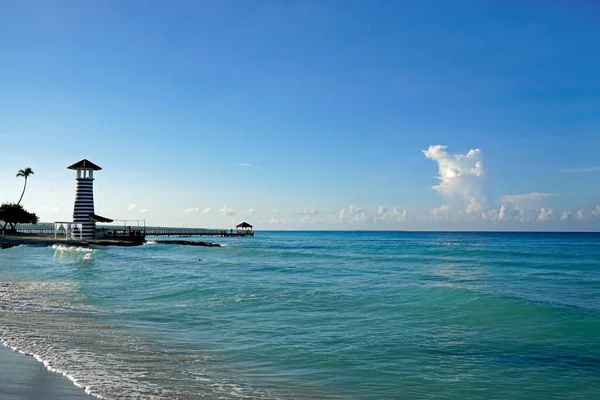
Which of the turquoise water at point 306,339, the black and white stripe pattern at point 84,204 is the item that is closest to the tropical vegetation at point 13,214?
the black and white stripe pattern at point 84,204

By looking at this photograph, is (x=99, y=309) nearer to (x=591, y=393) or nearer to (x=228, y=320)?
(x=228, y=320)

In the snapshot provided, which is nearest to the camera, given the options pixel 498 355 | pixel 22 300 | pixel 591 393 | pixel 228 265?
pixel 591 393

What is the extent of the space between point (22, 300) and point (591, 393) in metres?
14.9

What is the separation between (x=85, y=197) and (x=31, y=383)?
4597 cm

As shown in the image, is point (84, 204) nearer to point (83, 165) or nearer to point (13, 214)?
point (83, 165)

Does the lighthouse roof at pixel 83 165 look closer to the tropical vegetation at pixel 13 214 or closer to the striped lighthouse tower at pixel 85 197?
the striped lighthouse tower at pixel 85 197

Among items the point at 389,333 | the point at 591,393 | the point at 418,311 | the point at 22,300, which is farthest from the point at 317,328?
the point at 22,300

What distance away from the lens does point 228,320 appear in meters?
12.4

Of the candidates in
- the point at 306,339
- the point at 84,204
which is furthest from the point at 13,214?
the point at 306,339

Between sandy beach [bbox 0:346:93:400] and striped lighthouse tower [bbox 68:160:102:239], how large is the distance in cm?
4338

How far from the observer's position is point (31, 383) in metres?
6.75

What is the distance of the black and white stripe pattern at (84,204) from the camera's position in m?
48.7

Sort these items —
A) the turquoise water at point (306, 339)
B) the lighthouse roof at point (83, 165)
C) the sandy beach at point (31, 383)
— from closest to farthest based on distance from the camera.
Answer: the sandy beach at point (31, 383) < the turquoise water at point (306, 339) < the lighthouse roof at point (83, 165)

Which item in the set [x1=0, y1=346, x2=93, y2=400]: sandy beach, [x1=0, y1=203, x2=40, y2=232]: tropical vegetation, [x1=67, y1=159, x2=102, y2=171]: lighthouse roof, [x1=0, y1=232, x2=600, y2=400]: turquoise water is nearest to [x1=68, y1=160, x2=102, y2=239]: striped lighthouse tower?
[x1=67, y1=159, x2=102, y2=171]: lighthouse roof
